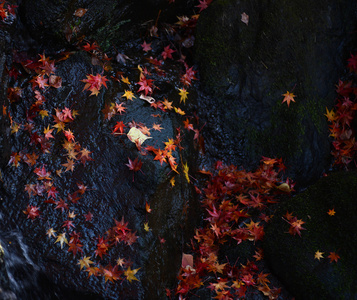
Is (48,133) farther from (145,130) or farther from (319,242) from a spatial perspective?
(319,242)

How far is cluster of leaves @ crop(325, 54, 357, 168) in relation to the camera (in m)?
4.46

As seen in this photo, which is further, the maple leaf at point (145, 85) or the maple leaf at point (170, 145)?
the maple leaf at point (145, 85)

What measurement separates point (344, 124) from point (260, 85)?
1298mm

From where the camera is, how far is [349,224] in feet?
10.4

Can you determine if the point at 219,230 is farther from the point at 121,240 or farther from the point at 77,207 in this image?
the point at 77,207

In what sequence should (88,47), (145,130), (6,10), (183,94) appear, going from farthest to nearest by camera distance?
(183,94) < (88,47) < (6,10) < (145,130)

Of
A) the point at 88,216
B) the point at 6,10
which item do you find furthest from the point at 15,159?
the point at 6,10

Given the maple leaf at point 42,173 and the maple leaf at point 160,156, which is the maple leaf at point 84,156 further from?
the maple leaf at point 160,156

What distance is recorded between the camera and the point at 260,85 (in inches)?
172

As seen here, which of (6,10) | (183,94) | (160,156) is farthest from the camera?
(183,94)

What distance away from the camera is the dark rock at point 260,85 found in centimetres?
432

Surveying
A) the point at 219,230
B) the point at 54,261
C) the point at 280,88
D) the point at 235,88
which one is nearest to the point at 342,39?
the point at 280,88

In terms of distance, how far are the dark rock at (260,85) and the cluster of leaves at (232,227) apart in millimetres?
281

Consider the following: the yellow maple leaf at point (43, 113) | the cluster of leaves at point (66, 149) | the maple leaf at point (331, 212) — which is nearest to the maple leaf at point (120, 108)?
the cluster of leaves at point (66, 149)
